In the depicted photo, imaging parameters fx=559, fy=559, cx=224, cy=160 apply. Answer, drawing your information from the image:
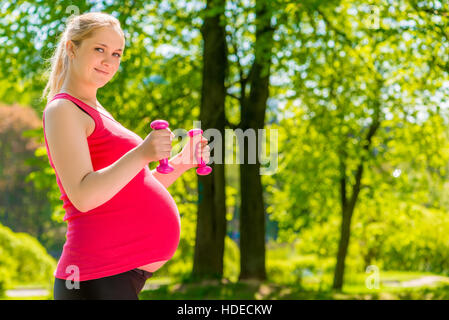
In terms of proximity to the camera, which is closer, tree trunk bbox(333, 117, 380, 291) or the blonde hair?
the blonde hair

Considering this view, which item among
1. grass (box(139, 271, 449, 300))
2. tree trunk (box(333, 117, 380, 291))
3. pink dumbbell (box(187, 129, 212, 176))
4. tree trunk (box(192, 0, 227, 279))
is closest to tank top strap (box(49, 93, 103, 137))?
pink dumbbell (box(187, 129, 212, 176))

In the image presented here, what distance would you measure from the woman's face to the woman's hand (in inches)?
18.0

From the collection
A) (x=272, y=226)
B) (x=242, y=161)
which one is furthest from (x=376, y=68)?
(x=272, y=226)

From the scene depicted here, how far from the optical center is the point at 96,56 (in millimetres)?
2076

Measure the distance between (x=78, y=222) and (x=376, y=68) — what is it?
974 centimetres

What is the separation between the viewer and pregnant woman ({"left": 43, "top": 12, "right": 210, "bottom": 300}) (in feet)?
5.97

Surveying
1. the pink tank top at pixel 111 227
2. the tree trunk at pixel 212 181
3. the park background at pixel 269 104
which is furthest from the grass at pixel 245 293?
the pink tank top at pixel 111 227

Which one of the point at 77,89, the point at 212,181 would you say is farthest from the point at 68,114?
the point at 212,181

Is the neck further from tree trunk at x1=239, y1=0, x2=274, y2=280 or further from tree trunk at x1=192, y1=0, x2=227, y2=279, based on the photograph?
tree trunk at x1=239, y1=0, x2=274, y2=280

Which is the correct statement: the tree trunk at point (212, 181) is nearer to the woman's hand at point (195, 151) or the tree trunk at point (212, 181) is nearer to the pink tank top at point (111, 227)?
the woman's hand at point (195, 151)

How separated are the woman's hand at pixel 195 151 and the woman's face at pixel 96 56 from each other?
18.0 inches

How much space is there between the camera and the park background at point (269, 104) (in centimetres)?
845

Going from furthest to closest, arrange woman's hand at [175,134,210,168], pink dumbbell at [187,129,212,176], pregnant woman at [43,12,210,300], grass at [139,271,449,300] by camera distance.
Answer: grass at [139,271,449,300]
woman's hand at [175,134,210,168]
pink dumbbell at [187,129,212,176]
pregnant woman at [43,12,210,300]

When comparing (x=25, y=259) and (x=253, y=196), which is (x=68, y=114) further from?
(x=25, y=259)
